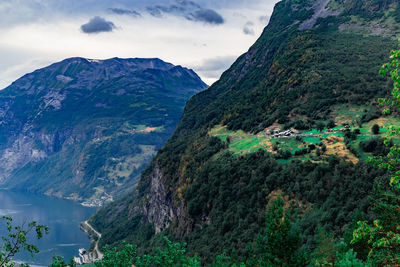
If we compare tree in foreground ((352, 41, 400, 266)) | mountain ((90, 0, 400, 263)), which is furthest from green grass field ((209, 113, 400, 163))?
tree in foreground ((352, 41, 400, 266))

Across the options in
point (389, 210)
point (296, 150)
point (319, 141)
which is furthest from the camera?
point (296, 150)

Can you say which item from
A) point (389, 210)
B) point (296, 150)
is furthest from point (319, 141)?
point (389, 210)

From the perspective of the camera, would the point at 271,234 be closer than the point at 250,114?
Yes

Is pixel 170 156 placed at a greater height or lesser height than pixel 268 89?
lesser

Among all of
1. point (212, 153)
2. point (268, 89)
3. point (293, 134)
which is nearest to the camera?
point (293, 134)

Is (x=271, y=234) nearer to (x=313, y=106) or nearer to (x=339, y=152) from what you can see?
(x=339, y=152)

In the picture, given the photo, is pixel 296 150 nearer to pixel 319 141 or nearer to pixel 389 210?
pixel 319 141

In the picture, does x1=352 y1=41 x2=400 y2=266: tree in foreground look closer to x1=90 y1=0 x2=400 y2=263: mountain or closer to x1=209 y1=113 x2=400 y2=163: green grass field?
x1=90 y1=0 x2=400 y2=263: mountain

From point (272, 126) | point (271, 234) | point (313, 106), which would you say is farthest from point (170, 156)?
point (271, 234)

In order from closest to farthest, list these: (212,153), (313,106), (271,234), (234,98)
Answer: (271,234)
(313,106)
(212,153)
(234,98)
